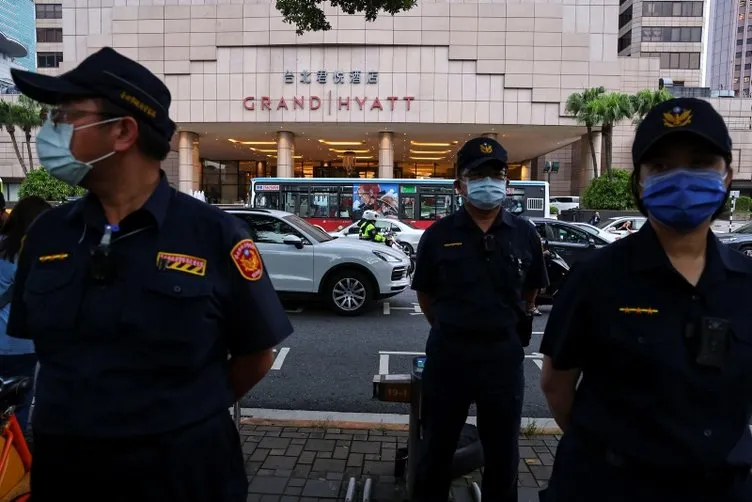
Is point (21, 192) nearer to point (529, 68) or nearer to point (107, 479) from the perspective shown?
point (529, 68)

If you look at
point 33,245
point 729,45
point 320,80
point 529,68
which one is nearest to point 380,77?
point 320,80

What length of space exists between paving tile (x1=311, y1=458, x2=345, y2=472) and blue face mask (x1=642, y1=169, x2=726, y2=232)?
2.87m

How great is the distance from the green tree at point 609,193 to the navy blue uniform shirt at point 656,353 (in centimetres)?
3163

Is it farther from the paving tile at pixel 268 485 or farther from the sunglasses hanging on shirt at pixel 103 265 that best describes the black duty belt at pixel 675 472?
the paving tile at pixel 268 485

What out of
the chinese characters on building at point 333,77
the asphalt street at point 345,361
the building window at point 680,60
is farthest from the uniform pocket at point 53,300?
the building window at point 680,60

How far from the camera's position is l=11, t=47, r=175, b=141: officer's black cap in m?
1.62

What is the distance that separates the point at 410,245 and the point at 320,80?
19.8 meters

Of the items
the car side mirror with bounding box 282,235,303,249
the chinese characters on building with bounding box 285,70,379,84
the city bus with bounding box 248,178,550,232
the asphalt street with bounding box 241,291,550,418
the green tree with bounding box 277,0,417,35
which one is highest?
the chinese characters on building with bounding box 285,70,379,84

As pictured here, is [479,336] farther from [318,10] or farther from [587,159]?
[587,159]

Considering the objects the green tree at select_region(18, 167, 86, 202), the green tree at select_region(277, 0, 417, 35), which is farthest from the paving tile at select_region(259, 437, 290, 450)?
the green tree at select_region(18, 167, 86, 202)

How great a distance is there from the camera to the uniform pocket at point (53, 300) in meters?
1.53

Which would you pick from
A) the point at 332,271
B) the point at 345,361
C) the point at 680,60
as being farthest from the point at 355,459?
the point at 680,60

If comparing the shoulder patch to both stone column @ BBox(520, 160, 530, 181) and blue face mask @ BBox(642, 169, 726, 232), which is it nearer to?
blue face mask @ BBox(642, 169, 726, 232)

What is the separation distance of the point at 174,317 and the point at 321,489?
7.62 ft
